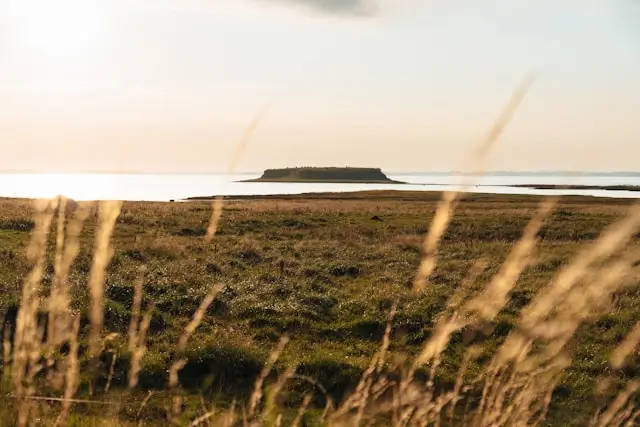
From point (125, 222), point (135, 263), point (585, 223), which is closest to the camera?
point (135, 263)

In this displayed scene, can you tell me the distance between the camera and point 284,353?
36.8 feet

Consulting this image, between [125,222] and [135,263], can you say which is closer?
[135,263]

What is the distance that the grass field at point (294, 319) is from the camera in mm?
9192

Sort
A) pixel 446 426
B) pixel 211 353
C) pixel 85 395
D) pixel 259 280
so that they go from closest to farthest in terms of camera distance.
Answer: pixel 446 426
pixel 85 395
pixel 211 353
pixel 259 280

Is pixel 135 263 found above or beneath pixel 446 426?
above

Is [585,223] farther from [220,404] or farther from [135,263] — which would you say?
[220,404]

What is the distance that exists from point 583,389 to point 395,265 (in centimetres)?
1140

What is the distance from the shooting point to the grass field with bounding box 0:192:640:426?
9.19 metres

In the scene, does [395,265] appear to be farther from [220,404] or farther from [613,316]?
[220,404]

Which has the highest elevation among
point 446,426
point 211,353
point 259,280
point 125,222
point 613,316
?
point 125,222

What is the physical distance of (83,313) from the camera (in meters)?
12.4

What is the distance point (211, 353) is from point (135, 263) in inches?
390

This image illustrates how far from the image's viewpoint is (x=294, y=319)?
13344mm

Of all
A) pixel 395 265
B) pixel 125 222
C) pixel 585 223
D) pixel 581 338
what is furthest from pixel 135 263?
pixel 585 223
